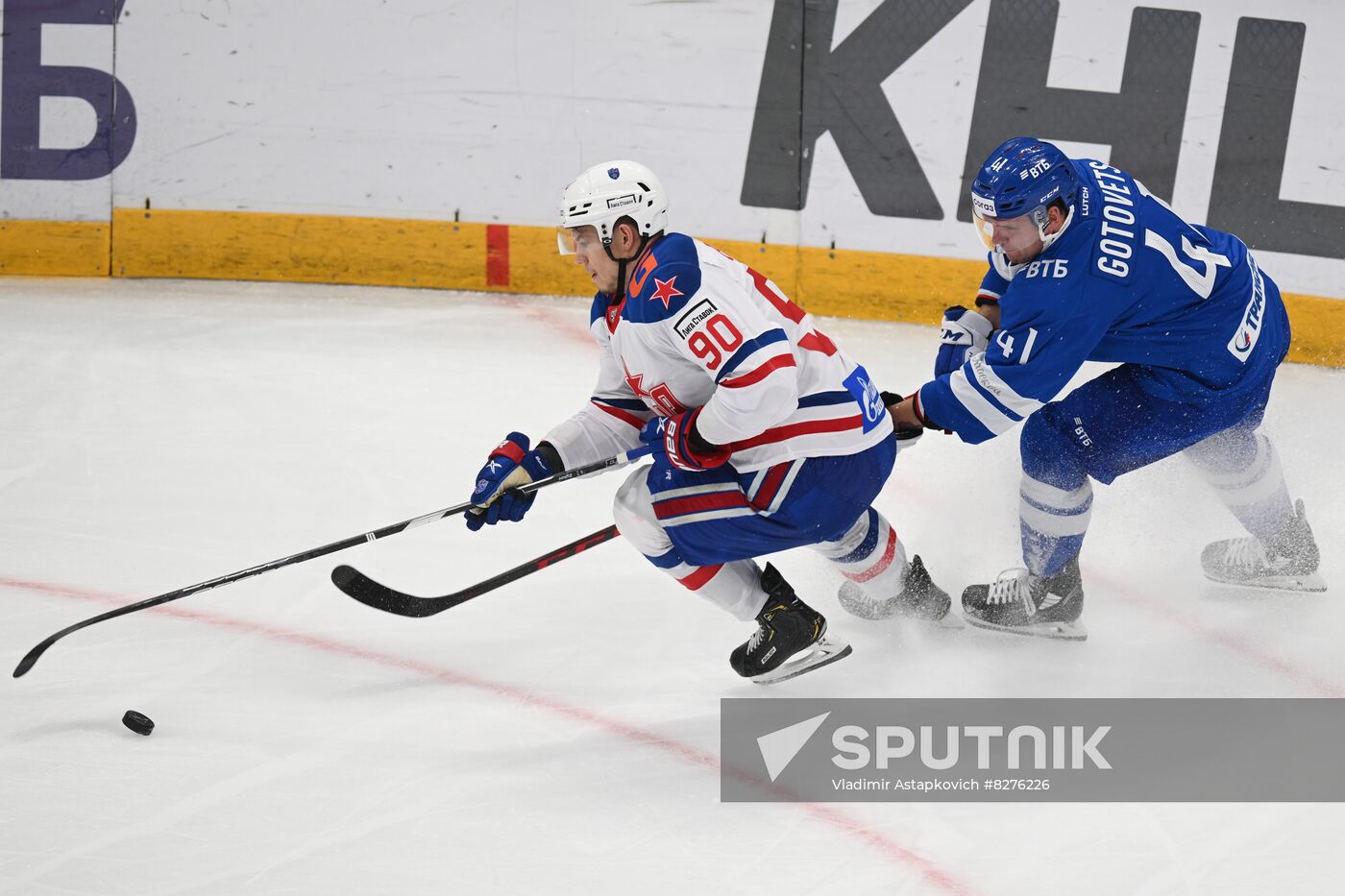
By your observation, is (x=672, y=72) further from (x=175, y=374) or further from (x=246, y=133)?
(x=175, y=374)

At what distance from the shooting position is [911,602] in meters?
3.12

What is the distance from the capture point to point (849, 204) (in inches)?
219

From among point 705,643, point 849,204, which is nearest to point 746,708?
point 705,643

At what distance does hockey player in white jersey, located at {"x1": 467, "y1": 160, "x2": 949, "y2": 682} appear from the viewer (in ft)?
8.07

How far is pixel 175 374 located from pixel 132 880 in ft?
9.44

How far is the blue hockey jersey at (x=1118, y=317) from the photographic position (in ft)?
9.00

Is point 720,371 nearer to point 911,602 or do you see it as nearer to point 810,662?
point 810,662

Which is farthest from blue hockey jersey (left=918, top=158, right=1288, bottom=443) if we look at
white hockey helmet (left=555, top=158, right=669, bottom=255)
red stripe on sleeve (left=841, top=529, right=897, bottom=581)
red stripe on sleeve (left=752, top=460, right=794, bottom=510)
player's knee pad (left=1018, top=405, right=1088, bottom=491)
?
white hockey helmet (left=555, top=158, right=669, bottom=255)

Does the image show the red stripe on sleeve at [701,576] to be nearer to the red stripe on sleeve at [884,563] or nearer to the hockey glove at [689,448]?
the hockey glove at [689,448]

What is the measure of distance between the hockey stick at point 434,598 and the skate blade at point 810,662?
0.46 m

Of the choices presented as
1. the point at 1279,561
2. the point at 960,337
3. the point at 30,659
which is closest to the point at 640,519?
the point at 960,337

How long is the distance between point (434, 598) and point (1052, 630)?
4.43 ft

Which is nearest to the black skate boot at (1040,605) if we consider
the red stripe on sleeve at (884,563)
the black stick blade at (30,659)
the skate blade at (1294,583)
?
the red stripe on sleeve at (884,563)

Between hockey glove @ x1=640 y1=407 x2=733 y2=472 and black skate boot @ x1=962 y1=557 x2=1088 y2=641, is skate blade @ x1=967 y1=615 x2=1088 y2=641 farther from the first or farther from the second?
hockey glove @ x1=640 y1=407 x2=733 y2=472
